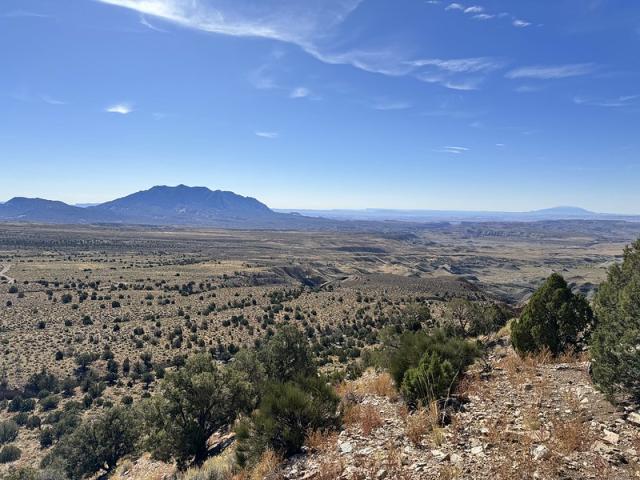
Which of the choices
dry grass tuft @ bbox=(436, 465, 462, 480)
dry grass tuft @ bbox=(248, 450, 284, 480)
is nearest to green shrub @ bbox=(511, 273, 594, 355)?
dry grass tuft @ bbox=(436, 465, 462, 480)

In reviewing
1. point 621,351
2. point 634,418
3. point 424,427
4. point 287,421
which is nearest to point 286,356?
point 287,421

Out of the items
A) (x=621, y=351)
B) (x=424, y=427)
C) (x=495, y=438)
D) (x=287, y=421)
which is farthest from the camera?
(x=287, y=421)

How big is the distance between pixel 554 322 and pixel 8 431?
91.6ft

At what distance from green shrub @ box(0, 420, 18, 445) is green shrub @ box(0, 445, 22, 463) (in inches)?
64.1

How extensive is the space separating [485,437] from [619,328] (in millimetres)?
3462

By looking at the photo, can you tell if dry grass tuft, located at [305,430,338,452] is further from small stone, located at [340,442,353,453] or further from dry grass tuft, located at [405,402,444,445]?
dry grass tuft, located at [405,402,444,445]

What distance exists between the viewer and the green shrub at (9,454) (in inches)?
807

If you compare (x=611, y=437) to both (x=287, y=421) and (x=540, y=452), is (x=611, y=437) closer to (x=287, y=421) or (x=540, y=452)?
A: (x=540, y=452)

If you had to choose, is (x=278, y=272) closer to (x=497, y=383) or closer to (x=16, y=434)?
(x=16, y=434)

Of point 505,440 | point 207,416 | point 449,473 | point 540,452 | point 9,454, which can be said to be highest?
point 540,452

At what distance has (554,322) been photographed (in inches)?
489

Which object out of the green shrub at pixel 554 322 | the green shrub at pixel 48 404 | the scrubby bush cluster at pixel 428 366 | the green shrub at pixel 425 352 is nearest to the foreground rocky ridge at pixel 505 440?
the scrubby bush cluster at pixel 428 366

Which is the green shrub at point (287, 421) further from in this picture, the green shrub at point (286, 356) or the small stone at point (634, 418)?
the green shrub at point (286, 356)

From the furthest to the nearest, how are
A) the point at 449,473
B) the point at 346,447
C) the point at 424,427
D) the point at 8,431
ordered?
the point at 8,431, the point at 346,447, the point at 424,427, the point at 449,473
